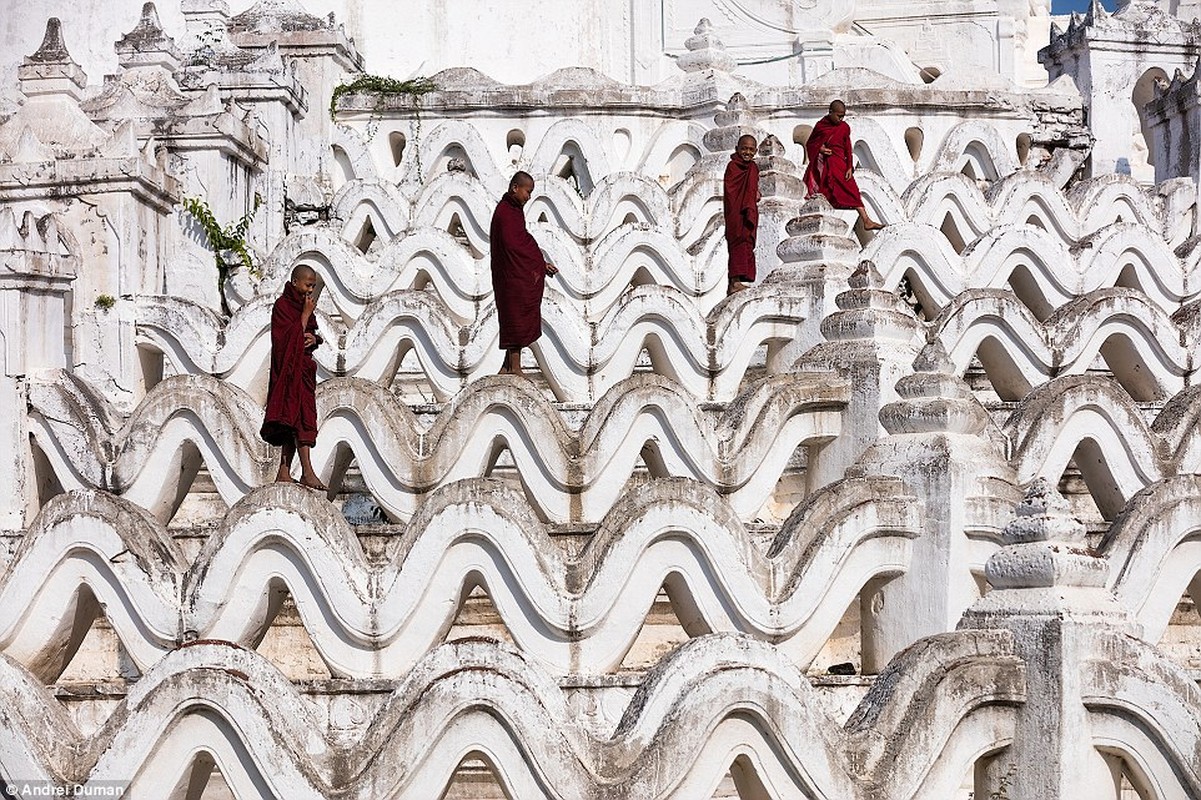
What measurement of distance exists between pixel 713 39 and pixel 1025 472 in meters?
10.1

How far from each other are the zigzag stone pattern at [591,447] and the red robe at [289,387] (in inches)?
26.0

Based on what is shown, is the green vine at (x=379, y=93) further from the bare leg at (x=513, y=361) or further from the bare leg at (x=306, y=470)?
the bare leg at (x=306, y=470)

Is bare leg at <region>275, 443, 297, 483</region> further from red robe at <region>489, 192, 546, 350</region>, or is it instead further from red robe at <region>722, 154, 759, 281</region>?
red robe at <region>722, 154, 759, 281</region>

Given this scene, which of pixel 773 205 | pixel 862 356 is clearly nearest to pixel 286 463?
pixel 862 356

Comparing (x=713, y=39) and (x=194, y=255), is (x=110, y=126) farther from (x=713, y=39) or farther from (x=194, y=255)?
(x=713, y=39)

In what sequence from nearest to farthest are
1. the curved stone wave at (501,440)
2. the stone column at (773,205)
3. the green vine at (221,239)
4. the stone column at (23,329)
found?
1. the curved stone wave at (501,440)
2. the stone column at (23,329)
3. the stone column at (773,205)
4. the green vine at (221,239)

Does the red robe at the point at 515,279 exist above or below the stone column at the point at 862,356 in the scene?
above

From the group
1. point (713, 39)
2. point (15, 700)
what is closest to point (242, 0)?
point (713, 39)

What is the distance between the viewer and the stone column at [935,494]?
9.20m

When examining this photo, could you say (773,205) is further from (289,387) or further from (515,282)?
(289,387)

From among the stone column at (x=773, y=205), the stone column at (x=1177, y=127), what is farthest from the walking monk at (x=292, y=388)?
the stone column at (x=1177, y=127)

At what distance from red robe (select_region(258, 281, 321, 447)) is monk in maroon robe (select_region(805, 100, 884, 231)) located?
233 inches

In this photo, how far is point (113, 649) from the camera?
10180 mm

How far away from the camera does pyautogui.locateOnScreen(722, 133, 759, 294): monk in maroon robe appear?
1333cm
